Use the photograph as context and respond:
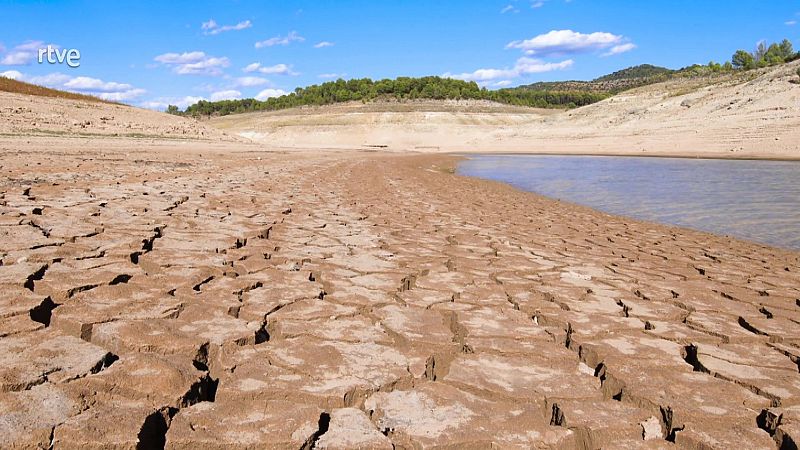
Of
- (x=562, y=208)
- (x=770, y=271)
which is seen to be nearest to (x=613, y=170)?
(x=562, y=208)

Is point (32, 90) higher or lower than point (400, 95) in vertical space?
lower

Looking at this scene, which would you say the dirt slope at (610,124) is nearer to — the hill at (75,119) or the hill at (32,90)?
the hill at (75,119)

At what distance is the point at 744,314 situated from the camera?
2871 mm

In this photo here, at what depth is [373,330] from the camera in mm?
2301

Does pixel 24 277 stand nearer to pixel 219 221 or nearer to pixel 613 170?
pixel 219 221

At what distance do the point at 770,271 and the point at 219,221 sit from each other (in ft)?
14.4

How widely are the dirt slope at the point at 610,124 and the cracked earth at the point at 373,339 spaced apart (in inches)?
743

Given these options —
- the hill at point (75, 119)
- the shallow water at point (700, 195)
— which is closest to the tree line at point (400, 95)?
the hill at point (75, 119)

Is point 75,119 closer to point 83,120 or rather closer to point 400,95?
point 83,120

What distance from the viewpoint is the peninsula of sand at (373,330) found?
5.03ft

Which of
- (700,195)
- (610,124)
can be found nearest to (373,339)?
(700,195)

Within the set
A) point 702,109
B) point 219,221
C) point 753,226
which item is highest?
point 702,109

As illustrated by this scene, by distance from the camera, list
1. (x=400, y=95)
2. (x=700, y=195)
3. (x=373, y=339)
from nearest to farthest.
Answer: (x=373, y=339) → (x=700, y=195) → (x=400, y=95)

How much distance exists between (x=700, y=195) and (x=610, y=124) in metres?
26.4
